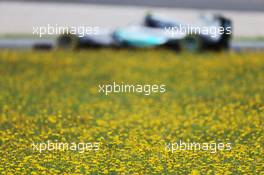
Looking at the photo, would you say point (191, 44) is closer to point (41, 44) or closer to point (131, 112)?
point (41, 44)

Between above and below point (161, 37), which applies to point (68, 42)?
below

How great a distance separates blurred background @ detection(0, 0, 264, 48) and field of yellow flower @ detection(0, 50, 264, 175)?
542cm

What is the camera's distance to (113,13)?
31.2m

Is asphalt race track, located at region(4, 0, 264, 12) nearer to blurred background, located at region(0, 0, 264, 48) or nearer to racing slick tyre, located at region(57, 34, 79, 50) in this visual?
blurred background, located at region(0, 0, 264, 48)

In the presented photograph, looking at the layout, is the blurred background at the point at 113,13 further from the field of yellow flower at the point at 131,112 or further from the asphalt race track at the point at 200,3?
the field of yellow flower at the point at 131,112

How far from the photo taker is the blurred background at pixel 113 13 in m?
29.8

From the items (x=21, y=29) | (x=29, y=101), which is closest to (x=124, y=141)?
(x=29, y=101)

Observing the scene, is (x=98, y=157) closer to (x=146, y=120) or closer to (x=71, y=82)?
(x=146, y=120)

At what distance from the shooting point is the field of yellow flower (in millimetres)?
10805

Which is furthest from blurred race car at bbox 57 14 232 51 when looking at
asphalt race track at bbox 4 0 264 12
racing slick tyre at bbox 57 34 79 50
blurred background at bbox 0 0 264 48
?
asphalt race track at bbox 4 0 264 12

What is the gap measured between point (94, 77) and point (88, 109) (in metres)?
4.61

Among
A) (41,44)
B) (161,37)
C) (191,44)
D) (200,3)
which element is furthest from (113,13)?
(191,44)

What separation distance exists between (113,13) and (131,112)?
53.7 ft

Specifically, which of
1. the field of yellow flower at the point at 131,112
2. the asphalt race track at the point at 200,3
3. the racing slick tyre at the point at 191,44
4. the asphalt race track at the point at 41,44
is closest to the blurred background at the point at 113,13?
the asphalt race track at the point at 200,3
